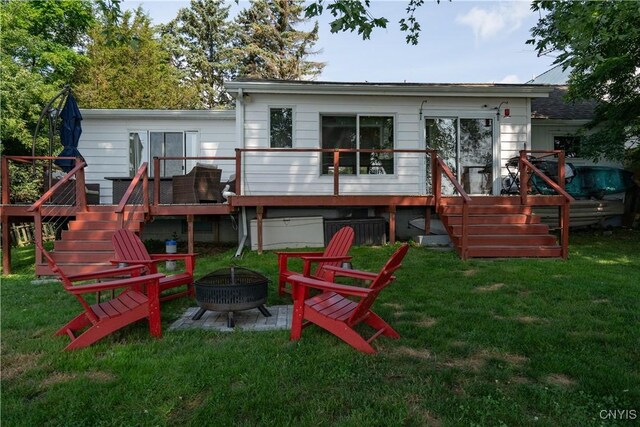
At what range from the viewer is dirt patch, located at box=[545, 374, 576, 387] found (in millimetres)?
2662

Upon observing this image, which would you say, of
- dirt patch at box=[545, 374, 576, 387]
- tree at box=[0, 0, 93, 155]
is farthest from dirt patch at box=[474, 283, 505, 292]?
tree at box=[0, 0, 93, 155]

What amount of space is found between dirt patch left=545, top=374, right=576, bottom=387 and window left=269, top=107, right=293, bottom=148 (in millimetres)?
7346

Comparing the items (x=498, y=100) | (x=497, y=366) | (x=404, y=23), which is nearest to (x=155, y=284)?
(x=497, y=366)

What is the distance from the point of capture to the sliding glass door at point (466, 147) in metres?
9.53

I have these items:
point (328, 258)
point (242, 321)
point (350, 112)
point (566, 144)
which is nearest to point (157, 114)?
point (350, 112)

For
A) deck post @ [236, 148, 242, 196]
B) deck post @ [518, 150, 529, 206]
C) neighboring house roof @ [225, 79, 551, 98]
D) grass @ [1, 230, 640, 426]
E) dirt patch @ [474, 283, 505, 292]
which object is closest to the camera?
grass @ [1, 230, 640, 426]

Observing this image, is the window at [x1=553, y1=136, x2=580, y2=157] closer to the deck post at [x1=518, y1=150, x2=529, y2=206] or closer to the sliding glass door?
the sliding glass door

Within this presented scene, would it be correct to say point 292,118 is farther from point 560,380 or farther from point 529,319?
point 560,380

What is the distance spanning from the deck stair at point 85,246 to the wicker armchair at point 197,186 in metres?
1.20

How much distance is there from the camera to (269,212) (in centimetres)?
912

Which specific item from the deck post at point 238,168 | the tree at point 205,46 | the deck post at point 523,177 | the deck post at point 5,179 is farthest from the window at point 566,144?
the tree at point 205,46

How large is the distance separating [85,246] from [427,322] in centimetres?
561

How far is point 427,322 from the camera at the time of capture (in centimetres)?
394

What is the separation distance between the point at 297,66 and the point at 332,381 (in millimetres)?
25015
